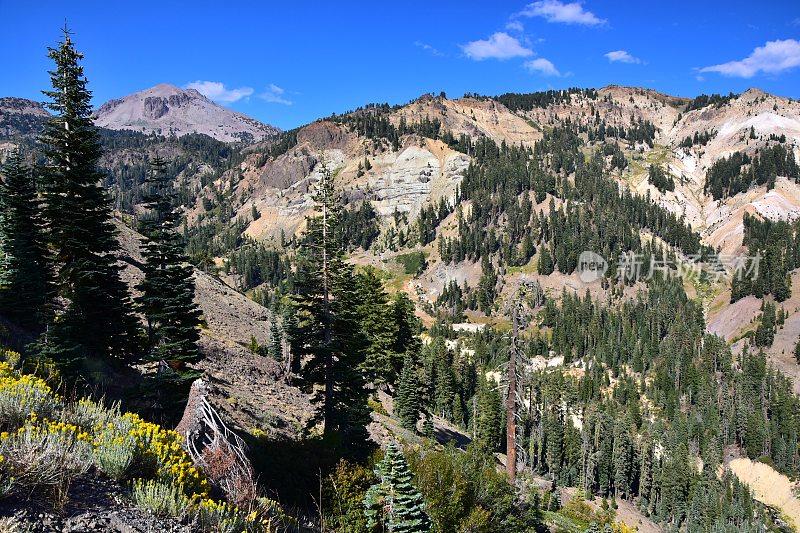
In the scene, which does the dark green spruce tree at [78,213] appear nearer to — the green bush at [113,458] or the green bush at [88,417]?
the green bush at [88,417]

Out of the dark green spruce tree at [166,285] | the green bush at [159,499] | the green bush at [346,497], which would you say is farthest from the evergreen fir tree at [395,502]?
the dark green spruce tree at [166,285]

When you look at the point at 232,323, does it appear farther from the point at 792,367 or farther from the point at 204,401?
the point at 792,367

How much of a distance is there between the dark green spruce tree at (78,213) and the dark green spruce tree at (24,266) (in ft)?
3.44

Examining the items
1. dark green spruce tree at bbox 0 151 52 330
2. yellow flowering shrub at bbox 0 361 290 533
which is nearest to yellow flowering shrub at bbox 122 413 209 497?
yellow flowering shrub at bbox 0 361 290 533

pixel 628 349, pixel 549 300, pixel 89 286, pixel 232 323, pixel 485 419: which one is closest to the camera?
pixel 89 286

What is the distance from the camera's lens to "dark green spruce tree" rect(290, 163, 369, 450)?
25.0 metres

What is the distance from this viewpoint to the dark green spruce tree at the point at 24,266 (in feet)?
75.8

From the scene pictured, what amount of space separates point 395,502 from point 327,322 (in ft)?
46.5

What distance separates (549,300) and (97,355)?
178957 millimetres

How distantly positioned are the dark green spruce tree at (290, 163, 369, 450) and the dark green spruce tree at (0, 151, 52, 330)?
12.4 m

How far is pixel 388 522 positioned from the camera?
458 inches

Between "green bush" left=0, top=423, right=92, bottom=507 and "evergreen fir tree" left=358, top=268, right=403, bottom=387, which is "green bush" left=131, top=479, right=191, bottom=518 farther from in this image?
"evergreen fir tree" left=358, top=268, right=403, bottom=387

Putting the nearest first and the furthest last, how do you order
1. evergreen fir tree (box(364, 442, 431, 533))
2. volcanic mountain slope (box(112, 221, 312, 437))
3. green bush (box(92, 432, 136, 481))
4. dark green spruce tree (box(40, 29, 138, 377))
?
green bush (box(92, 432, 136, 481)) → evergreen fir tree (box(364, 442, 431, 533)) → dark green spruce tree (box(40, 29, 138, 377)) → volcanic mountain slope (box(112, 221, 312, 437))

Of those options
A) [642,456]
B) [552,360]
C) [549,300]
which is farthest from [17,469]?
[549,300]
